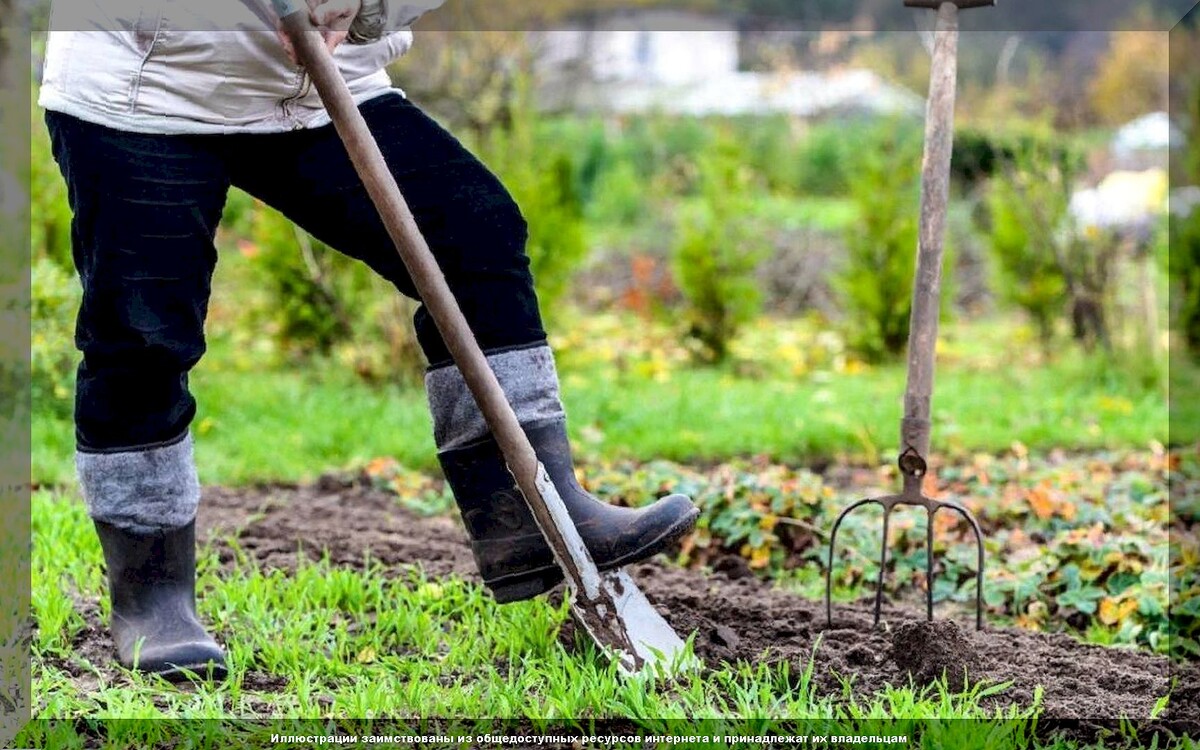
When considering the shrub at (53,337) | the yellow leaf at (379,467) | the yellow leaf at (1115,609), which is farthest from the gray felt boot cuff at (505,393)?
the shrub at (53,337)

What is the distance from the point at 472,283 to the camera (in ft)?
8.54

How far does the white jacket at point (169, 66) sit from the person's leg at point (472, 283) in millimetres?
103

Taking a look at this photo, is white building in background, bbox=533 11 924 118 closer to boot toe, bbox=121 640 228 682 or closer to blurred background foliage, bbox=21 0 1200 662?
blurred background foliage, bbox=21 0 1200 662

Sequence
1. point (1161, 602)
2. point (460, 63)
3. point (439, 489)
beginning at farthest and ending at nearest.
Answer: point (460, 63)
point (439, 489)
point (1161, 602)

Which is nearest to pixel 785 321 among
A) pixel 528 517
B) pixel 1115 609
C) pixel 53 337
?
pixel 53 337

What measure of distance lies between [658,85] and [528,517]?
18588mm

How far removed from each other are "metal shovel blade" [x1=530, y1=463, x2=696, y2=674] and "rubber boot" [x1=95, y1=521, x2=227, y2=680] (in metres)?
0.73

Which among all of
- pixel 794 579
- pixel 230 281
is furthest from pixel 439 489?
pixel 230 281

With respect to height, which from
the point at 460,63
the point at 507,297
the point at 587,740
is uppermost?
the point at 460,63

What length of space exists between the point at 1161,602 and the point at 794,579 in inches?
38.1

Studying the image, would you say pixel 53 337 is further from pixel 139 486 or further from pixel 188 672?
pixel 188 672

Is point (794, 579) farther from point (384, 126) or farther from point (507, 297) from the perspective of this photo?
point (384, 126)

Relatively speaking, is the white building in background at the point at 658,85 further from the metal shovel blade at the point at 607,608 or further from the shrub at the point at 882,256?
the metal shovel blade at the point at 607,608

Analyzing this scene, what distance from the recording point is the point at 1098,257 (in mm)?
7297
